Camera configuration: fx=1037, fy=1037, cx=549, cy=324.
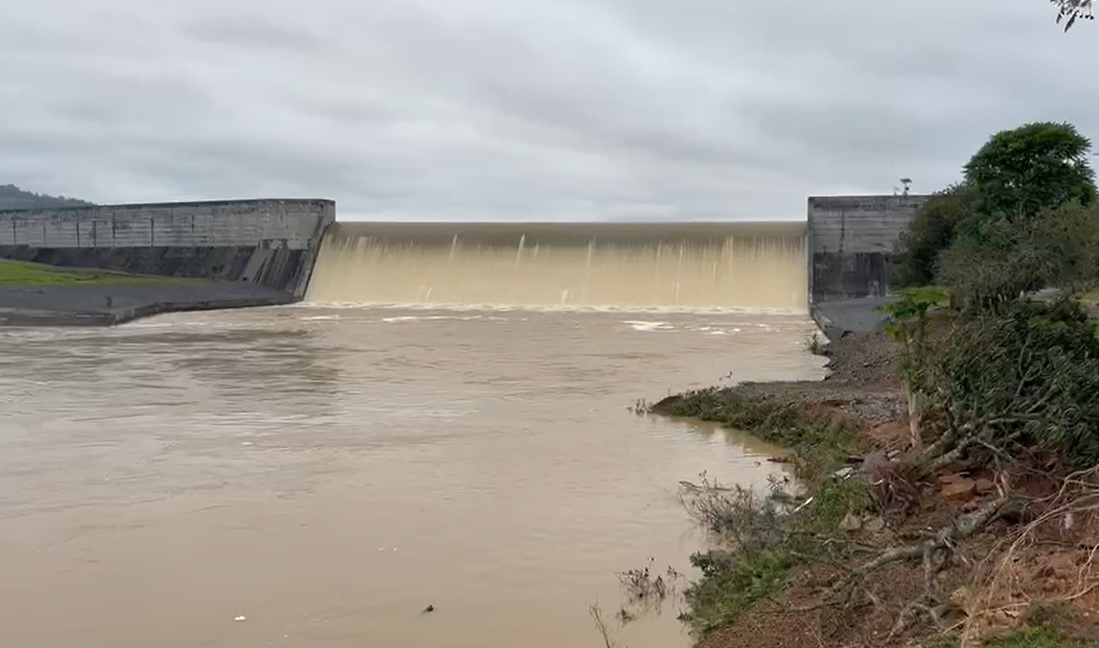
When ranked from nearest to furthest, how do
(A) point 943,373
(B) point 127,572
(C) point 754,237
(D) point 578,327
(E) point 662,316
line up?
(B) point 127,572 < (A) point 943,373 < (D) point 578,327 < (E) point 662,316 < (C) point 754,237

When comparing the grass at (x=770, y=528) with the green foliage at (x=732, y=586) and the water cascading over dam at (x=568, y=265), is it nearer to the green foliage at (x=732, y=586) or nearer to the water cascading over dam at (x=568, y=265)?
the green foliage at (x=732, y=586)

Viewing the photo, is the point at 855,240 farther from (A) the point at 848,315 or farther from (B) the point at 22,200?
(B) the point at 22,200

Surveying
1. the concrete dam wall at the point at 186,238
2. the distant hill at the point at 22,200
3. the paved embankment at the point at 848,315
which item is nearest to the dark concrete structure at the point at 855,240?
the paved embankment at the point at 848,315

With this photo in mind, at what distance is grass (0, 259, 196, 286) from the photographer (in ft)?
93.9

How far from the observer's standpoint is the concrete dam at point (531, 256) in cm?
2805

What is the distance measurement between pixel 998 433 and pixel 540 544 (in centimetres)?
269

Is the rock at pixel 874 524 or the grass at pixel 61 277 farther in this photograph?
the grass at pixel 61 277

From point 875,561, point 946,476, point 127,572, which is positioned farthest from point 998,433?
point 127,572

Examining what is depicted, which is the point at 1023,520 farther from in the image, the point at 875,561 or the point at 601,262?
the point at 601,262

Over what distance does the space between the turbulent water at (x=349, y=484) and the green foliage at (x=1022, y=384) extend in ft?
5.62

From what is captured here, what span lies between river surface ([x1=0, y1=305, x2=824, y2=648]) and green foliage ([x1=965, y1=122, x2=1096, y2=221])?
325 inches

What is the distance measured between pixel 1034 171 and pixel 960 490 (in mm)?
16538

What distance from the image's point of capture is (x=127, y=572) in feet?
17.7

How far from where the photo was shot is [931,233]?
23.2 m
